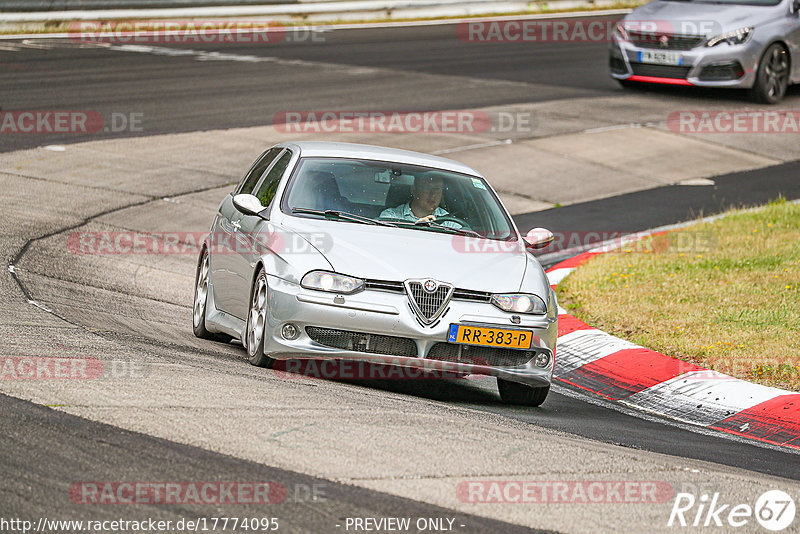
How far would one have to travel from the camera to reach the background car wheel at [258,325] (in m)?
8.05

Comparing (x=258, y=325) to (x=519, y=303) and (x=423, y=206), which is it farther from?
(x=519, y=303)

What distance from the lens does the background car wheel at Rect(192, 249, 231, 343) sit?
950 cm

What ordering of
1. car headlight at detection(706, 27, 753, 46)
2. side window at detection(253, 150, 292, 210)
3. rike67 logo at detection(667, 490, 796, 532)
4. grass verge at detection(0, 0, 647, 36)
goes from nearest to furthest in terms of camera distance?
rike67 logo at detection(667, 490, 796, 532) < side window at detection(253, 150, 292, 210) < car headlight at detection(706, 27, 753, 46) < grass verge at detection(0, 0, 647, 36)

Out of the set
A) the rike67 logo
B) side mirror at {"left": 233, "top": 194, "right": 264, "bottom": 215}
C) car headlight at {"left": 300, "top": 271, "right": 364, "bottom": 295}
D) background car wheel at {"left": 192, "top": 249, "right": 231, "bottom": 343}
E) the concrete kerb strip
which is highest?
side mirror at {"left": 233, "top": 194, "right": 264, "bottom": 215}

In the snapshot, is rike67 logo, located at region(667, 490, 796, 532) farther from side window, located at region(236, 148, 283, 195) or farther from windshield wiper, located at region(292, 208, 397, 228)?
side window, located at region(236, 148, 283, 195)

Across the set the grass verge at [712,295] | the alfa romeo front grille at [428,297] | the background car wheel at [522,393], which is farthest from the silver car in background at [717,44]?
the alfa romeo front grille at [428,297]

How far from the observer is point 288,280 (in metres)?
7.89

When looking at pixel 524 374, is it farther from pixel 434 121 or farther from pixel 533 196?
pixel 434 121

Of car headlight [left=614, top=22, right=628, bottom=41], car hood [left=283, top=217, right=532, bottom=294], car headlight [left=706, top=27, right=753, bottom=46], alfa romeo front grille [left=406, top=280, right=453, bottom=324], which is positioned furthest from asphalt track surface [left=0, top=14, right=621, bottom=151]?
alfa romeo front grille [left=406, top=280, right=453, bottom=324]

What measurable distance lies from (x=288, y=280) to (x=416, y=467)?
2377 mm

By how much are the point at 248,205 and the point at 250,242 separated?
256 mm

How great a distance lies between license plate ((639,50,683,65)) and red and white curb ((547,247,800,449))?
1181cm

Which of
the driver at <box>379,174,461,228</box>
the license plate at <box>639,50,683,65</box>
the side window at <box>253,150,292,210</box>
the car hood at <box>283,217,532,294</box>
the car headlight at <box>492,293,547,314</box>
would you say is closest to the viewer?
the car hood at <box>283,217,532,294</box>

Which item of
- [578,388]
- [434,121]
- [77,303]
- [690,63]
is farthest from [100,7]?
[578,388]
